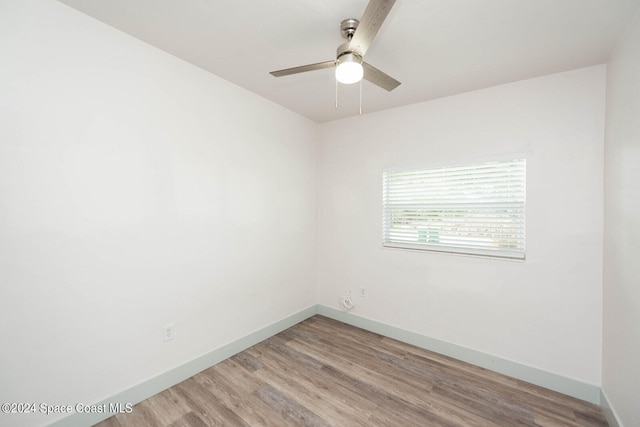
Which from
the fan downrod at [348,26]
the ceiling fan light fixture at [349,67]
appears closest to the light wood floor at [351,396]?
the ceiling fan light fixture at [349,67]

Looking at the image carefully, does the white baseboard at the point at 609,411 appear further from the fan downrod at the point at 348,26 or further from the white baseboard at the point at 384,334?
the fan downrod at the point at 348,26

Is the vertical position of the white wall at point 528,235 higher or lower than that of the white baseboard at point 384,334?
higher

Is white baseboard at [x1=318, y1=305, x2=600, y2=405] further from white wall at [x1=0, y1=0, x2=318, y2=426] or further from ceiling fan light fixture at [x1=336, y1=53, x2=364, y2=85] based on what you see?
ceiling fan light fixture at [x1=336, y1=53, x2=364, y2=85]

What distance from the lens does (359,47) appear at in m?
1.45

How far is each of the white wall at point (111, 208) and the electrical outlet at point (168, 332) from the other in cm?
4

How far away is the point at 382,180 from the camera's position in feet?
10.0

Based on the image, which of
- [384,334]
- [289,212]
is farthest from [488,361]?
[289,212]

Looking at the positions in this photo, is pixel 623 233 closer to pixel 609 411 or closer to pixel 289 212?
pixel 609 411

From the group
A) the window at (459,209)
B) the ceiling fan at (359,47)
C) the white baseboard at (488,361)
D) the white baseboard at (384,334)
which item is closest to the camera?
the ceiling fan at (359,47)

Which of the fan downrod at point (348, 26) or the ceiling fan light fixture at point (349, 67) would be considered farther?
the fan downrod at point (348, 26)

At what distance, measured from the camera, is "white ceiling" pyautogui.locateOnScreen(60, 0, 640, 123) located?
1.50 metres

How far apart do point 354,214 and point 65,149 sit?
258 cm

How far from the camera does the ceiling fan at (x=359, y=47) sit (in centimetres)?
118

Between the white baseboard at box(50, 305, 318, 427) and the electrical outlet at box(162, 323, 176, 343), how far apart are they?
0.82 ft
